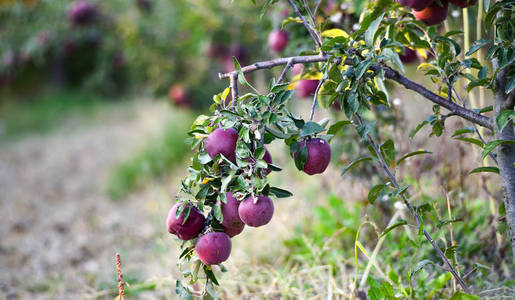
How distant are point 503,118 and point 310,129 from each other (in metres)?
0.37

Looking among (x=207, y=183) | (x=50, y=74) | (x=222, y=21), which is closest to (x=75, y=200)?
(x=222, y=21)

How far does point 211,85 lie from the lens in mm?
3979

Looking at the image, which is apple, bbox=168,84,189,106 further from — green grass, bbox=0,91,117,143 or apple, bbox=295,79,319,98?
green grass, bbox=0,91,117,143

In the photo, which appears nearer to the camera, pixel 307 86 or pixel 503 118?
pixel 503 118

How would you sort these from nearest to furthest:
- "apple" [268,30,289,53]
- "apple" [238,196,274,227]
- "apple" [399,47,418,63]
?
"apple" [238,196,274,227] → "apple" [399,47,418,63] → "apple" [268,30,289,53]

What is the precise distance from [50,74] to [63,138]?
9.11 ft

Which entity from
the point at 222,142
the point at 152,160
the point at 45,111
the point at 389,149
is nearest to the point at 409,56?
the point at 389,149

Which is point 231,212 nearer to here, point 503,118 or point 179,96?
point 503,118

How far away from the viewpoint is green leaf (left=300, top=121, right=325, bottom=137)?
82 cm

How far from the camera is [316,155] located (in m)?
0.83

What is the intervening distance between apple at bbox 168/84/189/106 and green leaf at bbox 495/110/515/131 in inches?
115

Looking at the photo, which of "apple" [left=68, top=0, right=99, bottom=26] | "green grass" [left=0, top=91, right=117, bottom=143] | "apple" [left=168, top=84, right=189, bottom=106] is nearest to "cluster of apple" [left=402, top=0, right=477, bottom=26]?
"apple" [left=168, top=84, right=189, bottom=106]

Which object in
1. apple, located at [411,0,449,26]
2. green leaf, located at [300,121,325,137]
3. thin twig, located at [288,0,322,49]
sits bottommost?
green leaf, located at [300,121,325,137]

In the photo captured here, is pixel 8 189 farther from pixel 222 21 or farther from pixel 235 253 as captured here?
pixel 235 253
